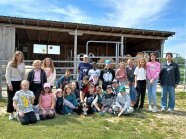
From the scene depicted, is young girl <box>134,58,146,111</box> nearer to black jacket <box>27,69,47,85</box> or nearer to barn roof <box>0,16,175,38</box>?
black jacket <box>27,69,47,85</box>

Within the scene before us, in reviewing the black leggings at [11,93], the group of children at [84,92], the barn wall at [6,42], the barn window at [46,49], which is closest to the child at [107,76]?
the group of children at [84,92]

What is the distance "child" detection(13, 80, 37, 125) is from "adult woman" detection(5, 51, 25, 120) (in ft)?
1.18

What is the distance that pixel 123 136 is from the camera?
19.3ft

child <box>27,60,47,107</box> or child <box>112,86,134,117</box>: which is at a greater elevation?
child <box>27,60,47,107</box>

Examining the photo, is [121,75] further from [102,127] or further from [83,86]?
[102,127]

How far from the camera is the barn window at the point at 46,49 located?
22688 millimetres

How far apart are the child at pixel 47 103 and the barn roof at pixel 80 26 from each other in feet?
26.9

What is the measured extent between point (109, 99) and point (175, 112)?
192cm

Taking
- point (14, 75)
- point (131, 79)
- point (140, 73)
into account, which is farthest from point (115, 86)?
point (14, 75)

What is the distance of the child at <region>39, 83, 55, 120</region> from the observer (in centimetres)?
692

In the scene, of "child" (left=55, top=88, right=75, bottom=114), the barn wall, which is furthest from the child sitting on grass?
the barn wall

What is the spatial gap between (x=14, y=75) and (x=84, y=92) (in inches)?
74.5

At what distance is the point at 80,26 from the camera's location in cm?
1605

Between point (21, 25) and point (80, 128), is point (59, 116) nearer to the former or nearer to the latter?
point (80, 128)
